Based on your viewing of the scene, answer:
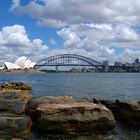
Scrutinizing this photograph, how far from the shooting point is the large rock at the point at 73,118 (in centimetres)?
1609

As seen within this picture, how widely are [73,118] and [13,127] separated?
2.65 m

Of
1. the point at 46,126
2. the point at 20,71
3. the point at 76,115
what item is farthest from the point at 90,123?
the point at 20,71

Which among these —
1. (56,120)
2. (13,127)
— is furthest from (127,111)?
(13,127)

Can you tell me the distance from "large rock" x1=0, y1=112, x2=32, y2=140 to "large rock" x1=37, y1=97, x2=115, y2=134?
77 cm

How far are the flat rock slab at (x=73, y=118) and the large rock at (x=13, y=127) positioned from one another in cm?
77

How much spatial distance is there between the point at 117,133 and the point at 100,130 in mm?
931

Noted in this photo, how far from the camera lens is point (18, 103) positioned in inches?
707

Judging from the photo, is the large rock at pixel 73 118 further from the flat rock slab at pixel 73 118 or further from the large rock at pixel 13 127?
the large rock at pixel 13 127

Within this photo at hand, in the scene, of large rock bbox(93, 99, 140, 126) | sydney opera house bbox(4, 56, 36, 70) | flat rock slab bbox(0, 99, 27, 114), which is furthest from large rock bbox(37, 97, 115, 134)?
sydney opera house bbox(4, 56, 36, 70)

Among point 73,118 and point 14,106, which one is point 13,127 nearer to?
A: point 14,106

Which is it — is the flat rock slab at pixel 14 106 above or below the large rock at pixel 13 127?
above

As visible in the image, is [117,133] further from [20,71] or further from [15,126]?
[20,71]

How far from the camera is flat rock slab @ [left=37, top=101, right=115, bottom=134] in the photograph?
1609cm

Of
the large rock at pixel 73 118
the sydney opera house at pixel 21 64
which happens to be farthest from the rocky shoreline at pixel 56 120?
the sydney opera house at pixel 21 64
